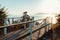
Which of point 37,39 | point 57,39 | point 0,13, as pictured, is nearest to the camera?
point 37,39

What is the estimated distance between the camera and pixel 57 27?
15086mm

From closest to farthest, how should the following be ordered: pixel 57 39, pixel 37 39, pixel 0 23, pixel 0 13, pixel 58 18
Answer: pixel 37 39 → pixel 57 39 → pixel 0 23 → pixel 0 13 → pixel 58 18

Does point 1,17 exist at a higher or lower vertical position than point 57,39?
higher

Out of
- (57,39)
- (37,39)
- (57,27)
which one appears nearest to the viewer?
(37,39)

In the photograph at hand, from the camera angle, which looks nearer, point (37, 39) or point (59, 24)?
point (37, 39)

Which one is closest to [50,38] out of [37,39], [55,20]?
[37,39]

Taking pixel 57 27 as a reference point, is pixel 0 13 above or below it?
above

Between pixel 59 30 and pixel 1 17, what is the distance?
3.96 metres

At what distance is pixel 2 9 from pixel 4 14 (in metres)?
0.41

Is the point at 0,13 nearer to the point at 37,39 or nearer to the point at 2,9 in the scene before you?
the point at 2,9

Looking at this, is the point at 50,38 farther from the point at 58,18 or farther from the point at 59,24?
the point at 58,18

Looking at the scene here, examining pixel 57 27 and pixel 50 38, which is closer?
pixel 50 38

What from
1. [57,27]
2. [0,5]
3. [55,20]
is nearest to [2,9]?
[0,5]

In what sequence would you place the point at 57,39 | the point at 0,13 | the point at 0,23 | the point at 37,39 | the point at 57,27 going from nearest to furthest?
1. the point at 37,39
2. the point at 57,39
3. the point at 0,23
4. the point at 0,13
5. the point at 57,27
